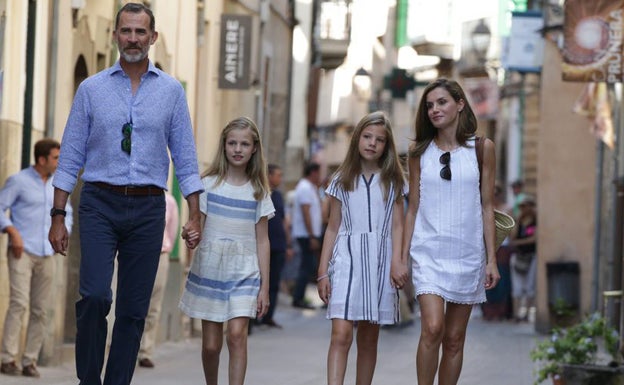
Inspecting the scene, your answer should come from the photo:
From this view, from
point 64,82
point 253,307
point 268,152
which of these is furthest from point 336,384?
point 268,152

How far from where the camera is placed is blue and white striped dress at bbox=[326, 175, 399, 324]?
10.3 meters

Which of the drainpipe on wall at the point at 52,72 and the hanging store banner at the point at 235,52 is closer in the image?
the drainpipe on wall at the point at 52,72

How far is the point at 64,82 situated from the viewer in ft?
50.6

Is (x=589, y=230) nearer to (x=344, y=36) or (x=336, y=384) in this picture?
(x=336, y=384)

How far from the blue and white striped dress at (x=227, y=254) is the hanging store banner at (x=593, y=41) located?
804 cm

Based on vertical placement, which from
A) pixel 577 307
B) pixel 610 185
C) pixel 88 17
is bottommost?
pixel 577 307

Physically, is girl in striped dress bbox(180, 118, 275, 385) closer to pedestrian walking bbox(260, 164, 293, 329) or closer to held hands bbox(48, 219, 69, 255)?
held hands bbox(48, 219, 69, 255)

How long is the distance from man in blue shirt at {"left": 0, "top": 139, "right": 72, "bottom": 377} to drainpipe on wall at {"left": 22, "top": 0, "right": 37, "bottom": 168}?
762mm

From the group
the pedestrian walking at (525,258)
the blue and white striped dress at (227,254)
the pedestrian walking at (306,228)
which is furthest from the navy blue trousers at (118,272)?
the pedestrian walking at (306,228)

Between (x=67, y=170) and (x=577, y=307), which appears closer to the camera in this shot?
(x=67, y=170)

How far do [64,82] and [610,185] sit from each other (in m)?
8.08

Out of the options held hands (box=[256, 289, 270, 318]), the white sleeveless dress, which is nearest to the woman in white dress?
the white sleeveless dress

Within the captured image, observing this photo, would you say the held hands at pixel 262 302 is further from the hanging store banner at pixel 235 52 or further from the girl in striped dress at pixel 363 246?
the hanging store banner at pixel 235 52

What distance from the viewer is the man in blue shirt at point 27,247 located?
13.6 metres
